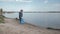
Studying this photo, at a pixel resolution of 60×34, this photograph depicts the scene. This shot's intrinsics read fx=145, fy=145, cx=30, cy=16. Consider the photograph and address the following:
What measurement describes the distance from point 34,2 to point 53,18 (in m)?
1.17

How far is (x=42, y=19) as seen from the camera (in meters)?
6.48

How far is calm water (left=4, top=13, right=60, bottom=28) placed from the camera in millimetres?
6375

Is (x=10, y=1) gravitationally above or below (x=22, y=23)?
above

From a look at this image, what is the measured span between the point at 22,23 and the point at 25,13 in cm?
45

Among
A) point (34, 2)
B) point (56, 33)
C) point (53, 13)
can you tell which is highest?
point (34, 2)

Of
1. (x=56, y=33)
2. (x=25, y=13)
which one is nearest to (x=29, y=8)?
(x=25, y=13)

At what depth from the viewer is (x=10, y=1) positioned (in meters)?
6.13

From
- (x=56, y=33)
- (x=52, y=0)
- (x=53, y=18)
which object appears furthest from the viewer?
(x=53, y=18)

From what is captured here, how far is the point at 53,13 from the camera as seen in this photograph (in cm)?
655

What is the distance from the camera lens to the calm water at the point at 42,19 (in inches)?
251

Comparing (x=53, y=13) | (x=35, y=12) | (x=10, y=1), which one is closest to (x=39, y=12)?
(x=35, y=12)

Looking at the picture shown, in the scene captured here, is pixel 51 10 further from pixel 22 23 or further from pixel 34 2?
pixel 22 23

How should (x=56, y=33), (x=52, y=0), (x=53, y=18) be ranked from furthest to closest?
(x=53, y=18) < (x=52, y=0) < (x=56, y=33)

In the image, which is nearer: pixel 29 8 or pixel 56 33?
pixel 56 33
